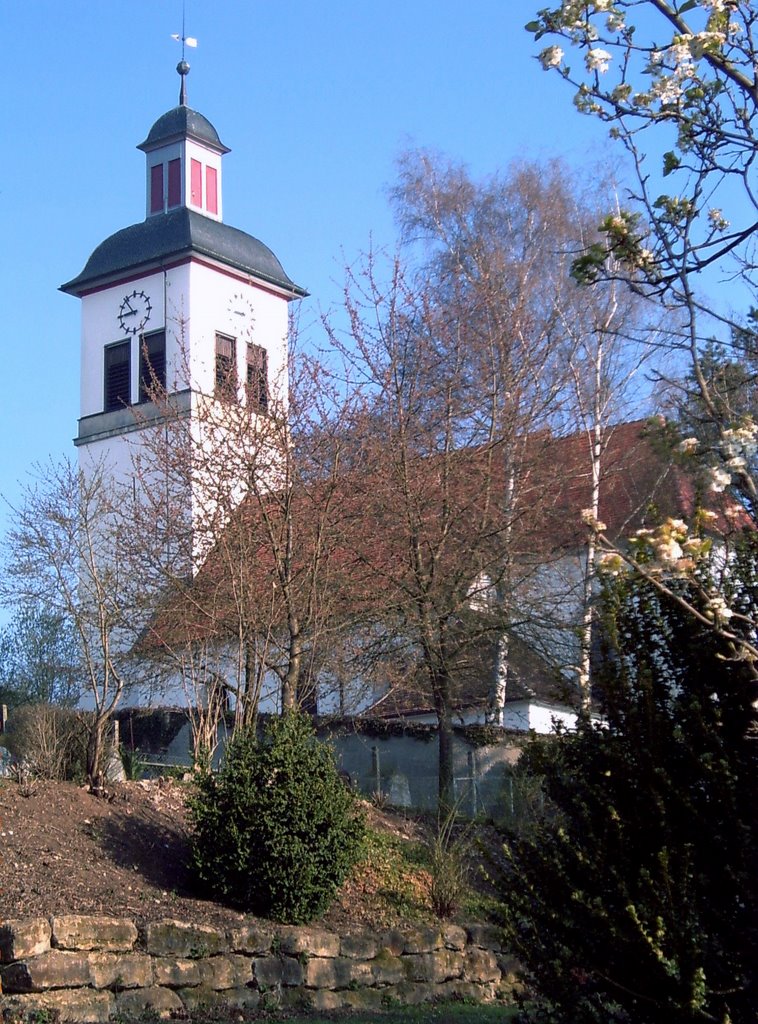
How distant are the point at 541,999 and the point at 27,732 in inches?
317

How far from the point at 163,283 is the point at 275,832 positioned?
30856 millimetres

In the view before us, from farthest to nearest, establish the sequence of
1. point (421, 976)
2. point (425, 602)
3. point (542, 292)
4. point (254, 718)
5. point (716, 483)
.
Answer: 1. point (542, 292)
2. point (425, 602)
3. point (254, 718)
4. point (421, 976)
5. point (716, 483)

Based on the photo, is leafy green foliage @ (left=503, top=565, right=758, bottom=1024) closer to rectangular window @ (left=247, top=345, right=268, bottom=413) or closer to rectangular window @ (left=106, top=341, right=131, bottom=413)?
rectangular window @ (left=247, top=345, right=268, bottom=413)

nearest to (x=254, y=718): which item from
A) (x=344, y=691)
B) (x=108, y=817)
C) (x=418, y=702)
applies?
(x=108, y=817)

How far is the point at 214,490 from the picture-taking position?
14.9 m

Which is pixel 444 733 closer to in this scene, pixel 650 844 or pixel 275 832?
pixel 275 832

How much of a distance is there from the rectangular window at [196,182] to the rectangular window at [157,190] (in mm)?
1048

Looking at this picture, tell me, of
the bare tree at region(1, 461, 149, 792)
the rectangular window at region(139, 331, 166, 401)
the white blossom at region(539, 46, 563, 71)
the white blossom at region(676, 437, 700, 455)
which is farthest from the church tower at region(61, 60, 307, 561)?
the white blossom at region(676, 437, 700, 455)

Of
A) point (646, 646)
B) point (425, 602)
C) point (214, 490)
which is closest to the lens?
point (646, 646)

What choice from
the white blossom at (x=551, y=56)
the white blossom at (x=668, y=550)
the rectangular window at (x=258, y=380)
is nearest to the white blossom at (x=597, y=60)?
the white blossom at (x=551, y=56)

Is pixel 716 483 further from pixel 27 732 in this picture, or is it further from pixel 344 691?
pixel 344 691

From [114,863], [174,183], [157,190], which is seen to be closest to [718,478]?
[114,863]

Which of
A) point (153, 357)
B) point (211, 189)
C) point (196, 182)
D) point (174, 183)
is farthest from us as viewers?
point (211, 189)

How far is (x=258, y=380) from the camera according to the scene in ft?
52.8
